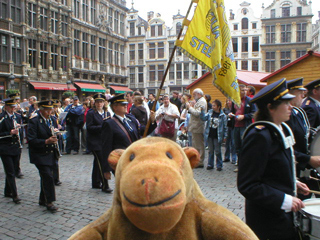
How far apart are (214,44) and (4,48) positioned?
979 inches

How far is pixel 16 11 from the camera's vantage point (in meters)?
24.8

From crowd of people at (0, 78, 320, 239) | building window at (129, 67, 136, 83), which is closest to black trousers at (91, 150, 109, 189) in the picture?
crowd of people at (0, 78, 320, 239)

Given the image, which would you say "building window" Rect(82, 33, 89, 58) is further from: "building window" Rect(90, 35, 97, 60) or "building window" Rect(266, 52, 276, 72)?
"building window" Rect(266, 52, 276, 72)

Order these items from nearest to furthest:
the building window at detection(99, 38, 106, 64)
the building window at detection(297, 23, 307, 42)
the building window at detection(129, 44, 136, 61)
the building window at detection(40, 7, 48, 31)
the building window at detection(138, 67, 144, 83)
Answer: the building window at detection(40, 7, 48, 31), the building window at detection(99, 38, 106, 64), the building window at detection(297, 23, 307, 42), the building window at detection(138, 67, 144, 83), the building window at detection(129, 44, 136, 61)

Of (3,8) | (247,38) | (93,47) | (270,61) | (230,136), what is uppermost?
(247,38)

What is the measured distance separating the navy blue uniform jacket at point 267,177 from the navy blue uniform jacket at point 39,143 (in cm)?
360

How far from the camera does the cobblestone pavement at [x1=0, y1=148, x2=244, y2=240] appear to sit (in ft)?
13.6

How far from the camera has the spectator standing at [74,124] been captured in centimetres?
1073

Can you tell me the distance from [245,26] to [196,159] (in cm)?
4312

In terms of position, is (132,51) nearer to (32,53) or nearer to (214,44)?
(32,53)

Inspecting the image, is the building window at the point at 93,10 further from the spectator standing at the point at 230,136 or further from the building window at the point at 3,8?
the spectator standing at the point at 230,136

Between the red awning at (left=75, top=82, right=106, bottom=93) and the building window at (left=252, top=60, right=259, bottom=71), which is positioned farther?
the building window at (left=252, top=60, right=259, bottom=71)

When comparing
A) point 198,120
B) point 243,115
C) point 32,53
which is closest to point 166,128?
point 198,120

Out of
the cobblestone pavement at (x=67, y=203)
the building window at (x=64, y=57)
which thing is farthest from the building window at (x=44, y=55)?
the cobblestone pavement at (x=67, y=203)
